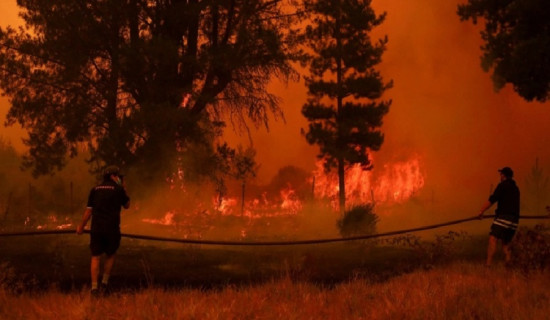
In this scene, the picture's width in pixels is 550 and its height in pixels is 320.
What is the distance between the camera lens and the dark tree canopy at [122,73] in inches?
602

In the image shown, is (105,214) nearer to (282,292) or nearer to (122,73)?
(282,292)

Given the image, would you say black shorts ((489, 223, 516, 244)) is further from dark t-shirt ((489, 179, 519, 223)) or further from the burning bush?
the burning bush

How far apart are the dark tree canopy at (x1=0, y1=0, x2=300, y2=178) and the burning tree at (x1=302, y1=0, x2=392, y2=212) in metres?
8.14

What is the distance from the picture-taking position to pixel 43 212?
2247 cm

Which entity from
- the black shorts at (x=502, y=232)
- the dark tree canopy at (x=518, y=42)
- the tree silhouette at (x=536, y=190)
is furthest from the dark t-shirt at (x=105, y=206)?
the tree silhouette at (x=536, y=190)

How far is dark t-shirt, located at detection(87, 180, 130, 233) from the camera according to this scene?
24.9 ft

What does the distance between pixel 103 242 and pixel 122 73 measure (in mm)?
9304

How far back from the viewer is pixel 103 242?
7.71 m

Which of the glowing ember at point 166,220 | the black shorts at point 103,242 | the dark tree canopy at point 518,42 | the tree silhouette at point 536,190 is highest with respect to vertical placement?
the dark tree canopy at point 518,42

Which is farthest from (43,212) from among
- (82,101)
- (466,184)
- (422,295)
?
(466,184)

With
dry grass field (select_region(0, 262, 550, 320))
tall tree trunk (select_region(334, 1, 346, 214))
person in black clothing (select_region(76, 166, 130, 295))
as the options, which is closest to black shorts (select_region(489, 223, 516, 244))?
dry grass field (select_region(0, 262, 550, 320))

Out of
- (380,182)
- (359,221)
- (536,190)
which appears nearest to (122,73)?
(359,221)

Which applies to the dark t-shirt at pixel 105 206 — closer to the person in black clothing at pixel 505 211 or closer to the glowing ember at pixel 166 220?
the person in black clothing at pixel 505 211

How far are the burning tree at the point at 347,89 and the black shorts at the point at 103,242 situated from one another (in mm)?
17465
